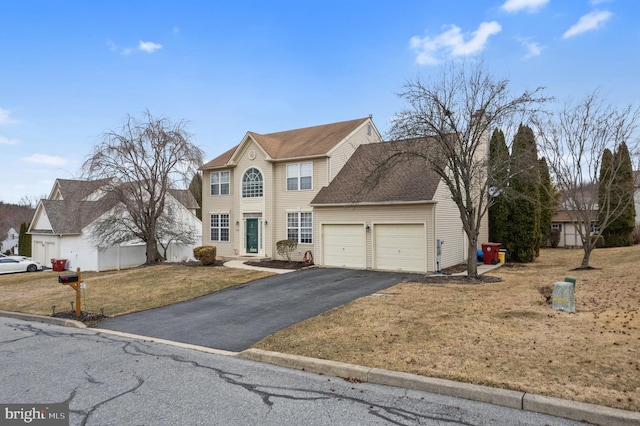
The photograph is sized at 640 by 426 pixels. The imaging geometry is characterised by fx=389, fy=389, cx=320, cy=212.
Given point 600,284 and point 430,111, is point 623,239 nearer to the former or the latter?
point 600,284

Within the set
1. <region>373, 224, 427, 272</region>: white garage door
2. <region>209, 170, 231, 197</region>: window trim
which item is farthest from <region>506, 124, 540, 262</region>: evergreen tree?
<region>209, 170, 231, 197</region>: window trim

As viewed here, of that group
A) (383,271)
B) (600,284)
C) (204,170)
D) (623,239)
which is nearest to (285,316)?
(383,271)

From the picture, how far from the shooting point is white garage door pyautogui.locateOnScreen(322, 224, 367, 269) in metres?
17.9

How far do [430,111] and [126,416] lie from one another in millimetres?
12877

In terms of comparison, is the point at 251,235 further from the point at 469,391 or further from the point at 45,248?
the point at 45,248

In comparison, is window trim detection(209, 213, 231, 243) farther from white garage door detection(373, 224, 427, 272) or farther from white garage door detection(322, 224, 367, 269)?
white garage door detection(373, 224, 427, 272)

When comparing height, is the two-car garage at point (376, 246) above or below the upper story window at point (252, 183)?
below

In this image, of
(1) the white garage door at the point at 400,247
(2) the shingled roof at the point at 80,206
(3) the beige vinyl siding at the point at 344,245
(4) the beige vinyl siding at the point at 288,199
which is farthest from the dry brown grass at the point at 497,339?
(2) the shingled roof at the point at 80,206

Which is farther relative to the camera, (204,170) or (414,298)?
(204,170)

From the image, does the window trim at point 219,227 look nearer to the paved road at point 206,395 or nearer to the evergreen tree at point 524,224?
the evergreen tree at point 524,224

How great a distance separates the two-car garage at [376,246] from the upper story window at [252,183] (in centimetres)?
515

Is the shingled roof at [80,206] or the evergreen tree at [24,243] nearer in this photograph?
the shingled roof at [80,206]

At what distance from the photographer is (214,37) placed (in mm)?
16109

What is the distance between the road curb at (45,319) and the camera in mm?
9883
